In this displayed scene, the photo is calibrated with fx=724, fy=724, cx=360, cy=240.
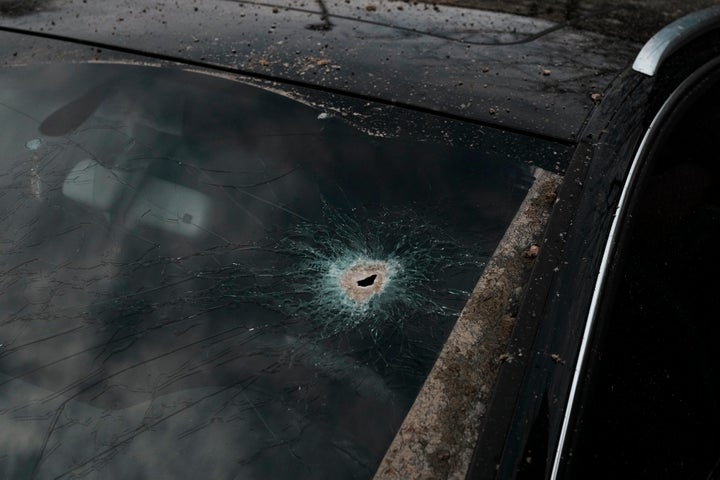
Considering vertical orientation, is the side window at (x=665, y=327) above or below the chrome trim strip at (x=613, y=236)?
below

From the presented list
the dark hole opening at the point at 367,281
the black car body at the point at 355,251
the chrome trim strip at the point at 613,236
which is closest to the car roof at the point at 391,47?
the black car body at the point at 355,251

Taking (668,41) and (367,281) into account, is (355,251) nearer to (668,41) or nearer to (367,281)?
(367,281)

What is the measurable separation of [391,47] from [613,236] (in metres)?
0.93

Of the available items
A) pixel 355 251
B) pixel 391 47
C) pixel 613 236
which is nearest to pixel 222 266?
pixel 355 251

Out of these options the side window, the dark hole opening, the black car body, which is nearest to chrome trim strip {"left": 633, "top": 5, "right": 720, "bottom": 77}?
the black car body

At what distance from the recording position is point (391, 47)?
2045 millimetres

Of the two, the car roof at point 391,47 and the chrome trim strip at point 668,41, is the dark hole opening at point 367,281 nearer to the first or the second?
the car roof at point 391,47

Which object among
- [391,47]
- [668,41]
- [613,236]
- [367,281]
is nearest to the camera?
[613,236]

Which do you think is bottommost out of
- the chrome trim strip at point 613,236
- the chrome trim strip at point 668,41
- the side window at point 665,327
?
the side window at point 665,327

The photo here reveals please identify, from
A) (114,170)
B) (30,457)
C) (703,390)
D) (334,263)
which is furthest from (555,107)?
(30,457)

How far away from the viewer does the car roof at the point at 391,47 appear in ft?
5.90

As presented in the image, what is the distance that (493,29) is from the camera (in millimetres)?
2195

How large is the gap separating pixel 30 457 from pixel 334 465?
53 cm

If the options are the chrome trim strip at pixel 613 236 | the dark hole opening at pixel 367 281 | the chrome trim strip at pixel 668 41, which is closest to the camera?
the chrome trim strip at pixel 613 236
